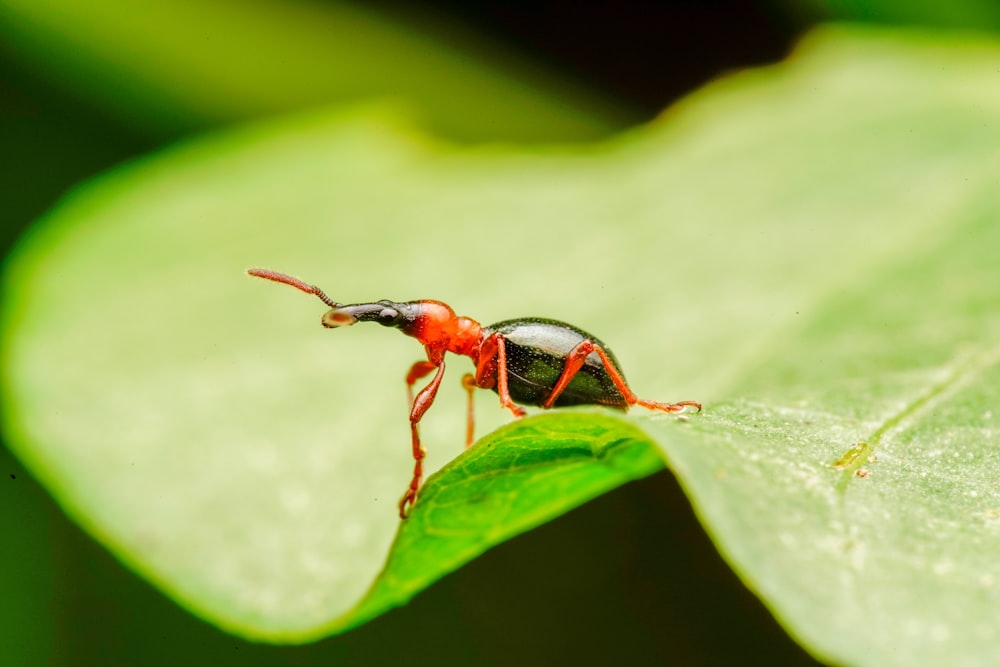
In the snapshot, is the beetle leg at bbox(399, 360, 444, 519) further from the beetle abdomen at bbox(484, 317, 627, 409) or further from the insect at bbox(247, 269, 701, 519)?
the beetle abdomen at bbox(484, 317, 627, 409)

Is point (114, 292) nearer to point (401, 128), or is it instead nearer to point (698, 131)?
point (401, 128)

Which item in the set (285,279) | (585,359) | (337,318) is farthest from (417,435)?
(285,279)

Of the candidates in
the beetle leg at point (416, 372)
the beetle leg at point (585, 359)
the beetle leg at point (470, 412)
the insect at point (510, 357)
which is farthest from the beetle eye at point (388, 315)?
the beetle leg at point (585, 359)

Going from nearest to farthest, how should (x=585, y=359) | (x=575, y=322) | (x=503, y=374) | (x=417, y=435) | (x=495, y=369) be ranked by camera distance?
(x=417, y=435) < (x=585, y=359) < (x=503, y=374) < (x=495, y=369) < (x=575, y=322)

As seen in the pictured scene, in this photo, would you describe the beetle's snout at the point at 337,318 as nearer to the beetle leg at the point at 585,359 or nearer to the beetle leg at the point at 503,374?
the beetle leg at the point at 503,374

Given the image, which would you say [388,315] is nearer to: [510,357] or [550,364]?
[510,357]

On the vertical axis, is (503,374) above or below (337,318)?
below

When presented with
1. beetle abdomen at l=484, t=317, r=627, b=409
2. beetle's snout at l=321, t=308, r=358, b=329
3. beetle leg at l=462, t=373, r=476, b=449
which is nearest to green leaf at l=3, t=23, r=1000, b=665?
beetle leg at l=462, t=373, r=476, b=449
